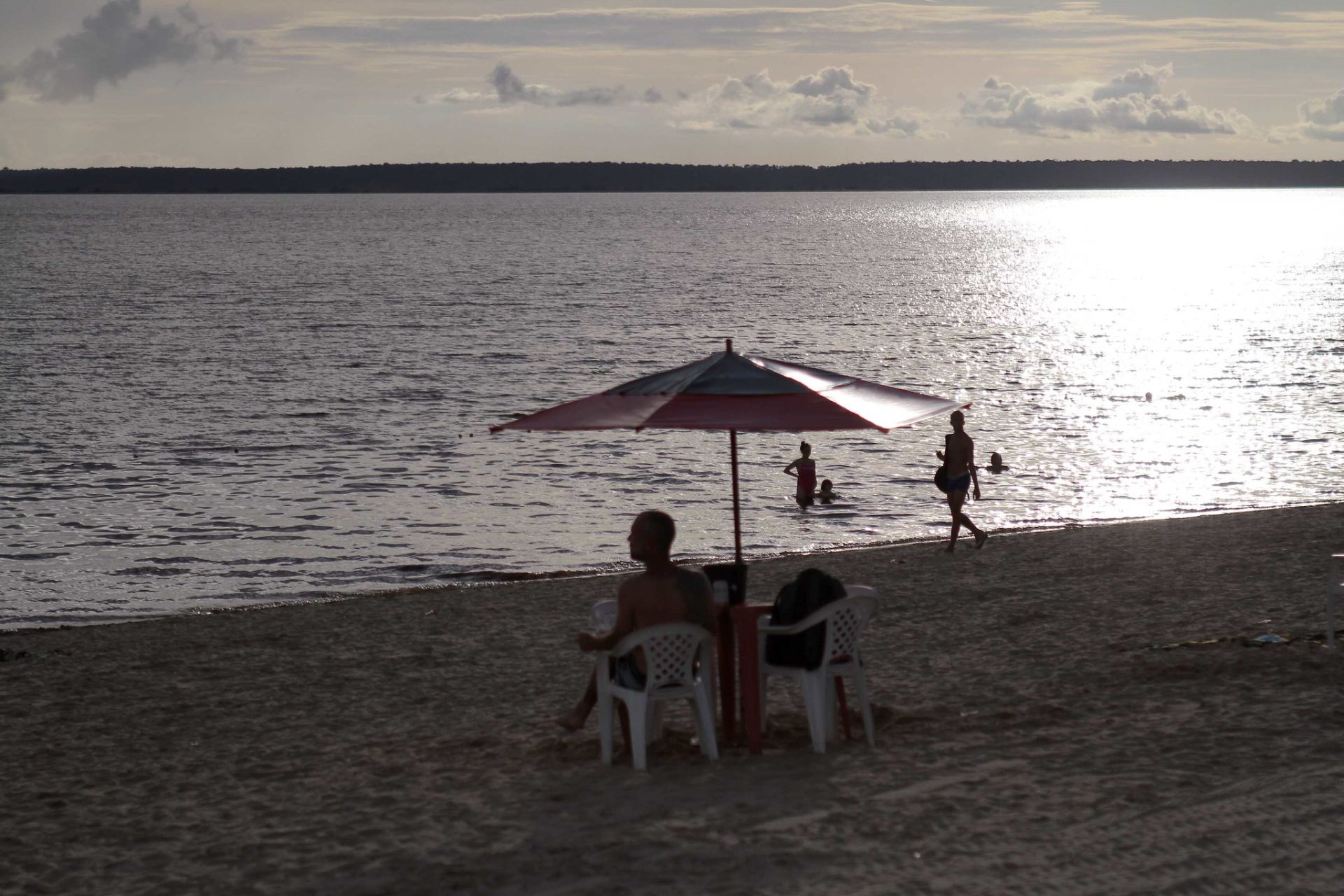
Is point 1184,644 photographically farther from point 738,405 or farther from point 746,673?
point 738,405

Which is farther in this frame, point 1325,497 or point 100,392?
point 100,392

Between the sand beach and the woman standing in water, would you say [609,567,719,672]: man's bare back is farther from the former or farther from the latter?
the woman standing in water

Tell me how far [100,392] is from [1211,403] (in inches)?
1196

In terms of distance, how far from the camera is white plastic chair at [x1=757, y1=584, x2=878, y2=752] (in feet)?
26.5

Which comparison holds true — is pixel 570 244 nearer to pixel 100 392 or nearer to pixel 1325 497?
pixel 100 392

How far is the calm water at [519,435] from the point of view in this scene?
21234 mm

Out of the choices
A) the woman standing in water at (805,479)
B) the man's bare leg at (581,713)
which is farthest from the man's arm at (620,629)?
the woman standing in water at (805,479)

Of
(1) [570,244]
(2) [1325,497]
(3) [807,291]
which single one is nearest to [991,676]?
(2) [1325,497]

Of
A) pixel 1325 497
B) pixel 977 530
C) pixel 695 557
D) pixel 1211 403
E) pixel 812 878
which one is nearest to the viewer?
pixel 812 878

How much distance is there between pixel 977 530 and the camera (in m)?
17.9

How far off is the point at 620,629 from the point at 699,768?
898mm

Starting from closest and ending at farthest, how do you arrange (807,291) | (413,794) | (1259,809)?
(1259,809), (413,794), (807,291)

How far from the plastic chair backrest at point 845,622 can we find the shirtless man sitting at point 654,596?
0.66 meters

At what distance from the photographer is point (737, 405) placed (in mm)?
7812
